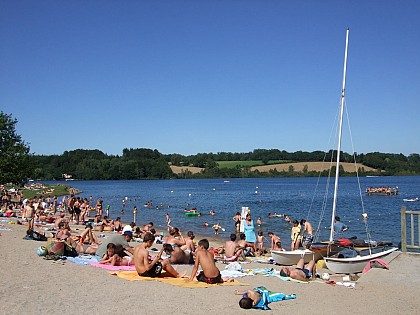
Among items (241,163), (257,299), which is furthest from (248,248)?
(241,163)

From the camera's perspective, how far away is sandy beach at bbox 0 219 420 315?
7.99 m

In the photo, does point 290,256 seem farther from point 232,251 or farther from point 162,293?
point 162,293

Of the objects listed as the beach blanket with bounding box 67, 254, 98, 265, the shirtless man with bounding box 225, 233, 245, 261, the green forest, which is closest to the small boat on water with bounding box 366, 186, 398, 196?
the shirtless man with bounding box 225, 233, 245, 261

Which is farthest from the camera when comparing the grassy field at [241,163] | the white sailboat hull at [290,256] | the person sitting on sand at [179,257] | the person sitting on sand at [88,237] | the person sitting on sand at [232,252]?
the grassy field at [241,163]

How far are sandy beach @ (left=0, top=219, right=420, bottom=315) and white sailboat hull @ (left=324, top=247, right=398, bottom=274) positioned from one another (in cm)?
84

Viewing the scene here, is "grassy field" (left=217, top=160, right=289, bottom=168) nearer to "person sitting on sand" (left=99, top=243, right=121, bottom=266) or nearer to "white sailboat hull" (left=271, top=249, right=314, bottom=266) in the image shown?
"white sailboat hull" (left=271, top=249, right=314, bottom=266)

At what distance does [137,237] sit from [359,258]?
36.1 feet

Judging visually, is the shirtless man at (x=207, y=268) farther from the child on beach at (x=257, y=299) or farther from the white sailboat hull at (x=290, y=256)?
the white sailboat hull at (x=290, y=256)

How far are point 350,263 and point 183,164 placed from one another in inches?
6313

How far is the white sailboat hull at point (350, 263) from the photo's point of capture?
13.0 meters

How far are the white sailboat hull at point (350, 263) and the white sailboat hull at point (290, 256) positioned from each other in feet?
4.41

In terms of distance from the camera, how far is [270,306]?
8.65 m

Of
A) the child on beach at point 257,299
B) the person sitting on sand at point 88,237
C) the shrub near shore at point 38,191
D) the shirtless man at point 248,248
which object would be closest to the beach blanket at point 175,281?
the child on beach at point 257,299

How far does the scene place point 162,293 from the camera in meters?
9.12
